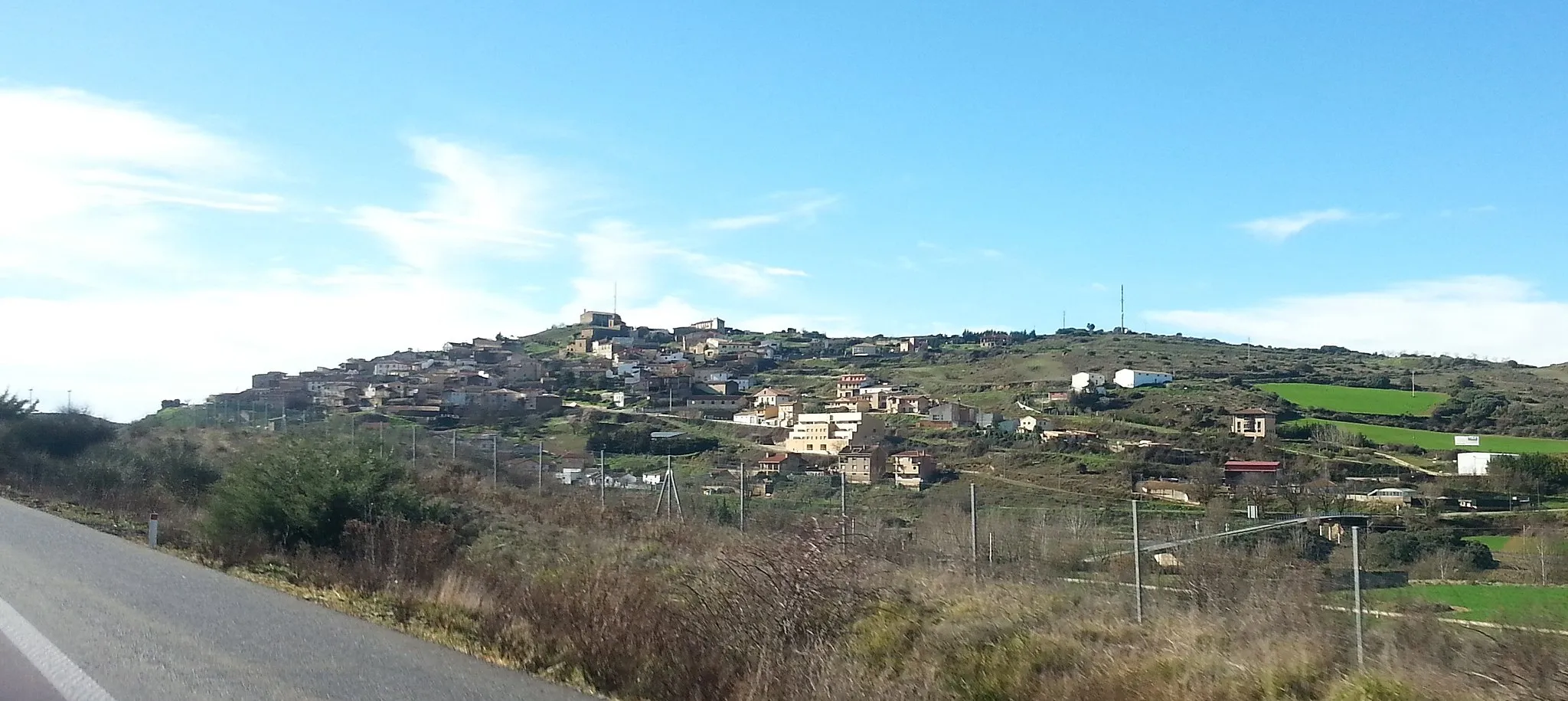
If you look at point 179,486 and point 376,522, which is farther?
point 179,486

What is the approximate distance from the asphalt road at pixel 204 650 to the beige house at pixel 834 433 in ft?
94.7

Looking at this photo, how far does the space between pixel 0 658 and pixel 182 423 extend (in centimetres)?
5971

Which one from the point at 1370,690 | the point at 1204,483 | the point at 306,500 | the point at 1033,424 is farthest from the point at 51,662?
the point at 1033,424

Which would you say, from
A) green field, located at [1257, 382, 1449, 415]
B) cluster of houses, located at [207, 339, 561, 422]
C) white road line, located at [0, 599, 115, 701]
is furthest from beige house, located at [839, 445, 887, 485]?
cluster of houses, located at [207, 339, 561, 422]

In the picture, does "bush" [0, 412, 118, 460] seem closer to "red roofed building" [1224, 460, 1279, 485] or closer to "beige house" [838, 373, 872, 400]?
"beige house" [838, 373, 872, 400]

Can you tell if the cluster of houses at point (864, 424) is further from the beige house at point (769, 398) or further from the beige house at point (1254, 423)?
the beige house at point (1254, 423)

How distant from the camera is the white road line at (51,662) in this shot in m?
7.61

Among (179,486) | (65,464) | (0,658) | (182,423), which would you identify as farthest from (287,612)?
(182,423)

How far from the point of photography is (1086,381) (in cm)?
5012

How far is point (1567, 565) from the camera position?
38.3 ft

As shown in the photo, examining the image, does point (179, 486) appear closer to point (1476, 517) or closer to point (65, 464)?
point (65, 464)

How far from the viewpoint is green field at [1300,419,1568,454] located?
2472 centimetres

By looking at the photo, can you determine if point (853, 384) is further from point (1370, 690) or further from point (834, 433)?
point (1370, 690)

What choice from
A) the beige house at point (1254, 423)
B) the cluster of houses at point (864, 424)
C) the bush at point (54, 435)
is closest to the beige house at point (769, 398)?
the cluster of houses at point (864, 424)
